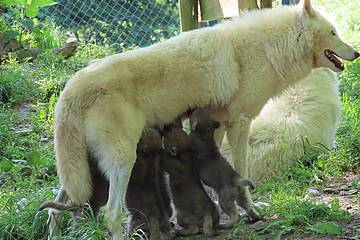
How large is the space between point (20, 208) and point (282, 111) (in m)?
2.79

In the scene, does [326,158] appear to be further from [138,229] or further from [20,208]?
[20,208]

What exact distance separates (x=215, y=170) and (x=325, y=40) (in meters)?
1.54

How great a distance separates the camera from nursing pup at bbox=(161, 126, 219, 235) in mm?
5184

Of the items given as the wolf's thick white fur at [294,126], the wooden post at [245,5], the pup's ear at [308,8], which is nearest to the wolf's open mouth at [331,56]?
the pup's ear at [308,8]

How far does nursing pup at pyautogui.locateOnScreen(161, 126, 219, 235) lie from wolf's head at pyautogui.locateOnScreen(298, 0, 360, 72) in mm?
1423

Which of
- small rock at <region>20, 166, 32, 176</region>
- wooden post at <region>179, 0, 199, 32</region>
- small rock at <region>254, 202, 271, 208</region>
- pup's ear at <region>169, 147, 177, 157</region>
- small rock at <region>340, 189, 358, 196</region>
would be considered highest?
wooden post at <region>179, 0, 199, 32</region>

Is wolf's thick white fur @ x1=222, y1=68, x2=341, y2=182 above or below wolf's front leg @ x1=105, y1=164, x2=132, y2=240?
below

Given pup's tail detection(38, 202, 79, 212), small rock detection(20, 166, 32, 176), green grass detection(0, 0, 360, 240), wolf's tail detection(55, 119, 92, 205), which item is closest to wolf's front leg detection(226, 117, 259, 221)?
green grass detection(0, 0, 360, 240)

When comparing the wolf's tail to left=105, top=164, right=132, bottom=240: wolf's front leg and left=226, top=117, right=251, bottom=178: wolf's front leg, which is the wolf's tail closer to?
left=105, top=164, right=132, bottom=240: wolf's front leg

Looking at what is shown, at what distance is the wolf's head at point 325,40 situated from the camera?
5957mm

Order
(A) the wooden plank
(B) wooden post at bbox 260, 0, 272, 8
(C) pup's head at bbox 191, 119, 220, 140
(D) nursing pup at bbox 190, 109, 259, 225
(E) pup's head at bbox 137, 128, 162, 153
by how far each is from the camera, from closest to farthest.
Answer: (D) nursing pup at bbox 190, 109, 259, 225
(E) pup's head at bbox 137, 128, 162, 153
(C) pup's head at bbox 191, 119, 220, 140
(A) the wooden plank
(B) wooden post at bbox 260, 0, 272, 8

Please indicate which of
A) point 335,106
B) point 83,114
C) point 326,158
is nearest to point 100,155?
point 83,114

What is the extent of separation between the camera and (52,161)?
7.08 m

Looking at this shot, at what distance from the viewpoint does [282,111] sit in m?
7.08
